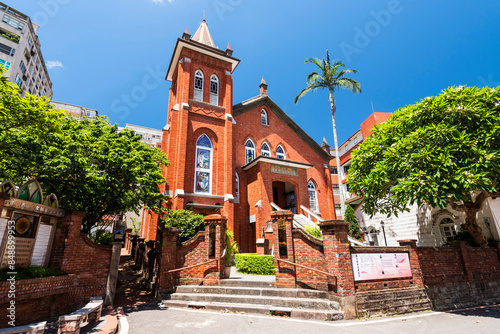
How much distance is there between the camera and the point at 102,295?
27.6 ft

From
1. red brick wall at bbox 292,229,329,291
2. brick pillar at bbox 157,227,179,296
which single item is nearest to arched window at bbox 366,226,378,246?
red brick wall at bbox 292,229,329,291

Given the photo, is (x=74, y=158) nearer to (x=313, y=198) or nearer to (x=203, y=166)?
(x=203, y=166)

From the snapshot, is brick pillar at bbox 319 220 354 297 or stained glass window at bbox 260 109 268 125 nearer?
brick pillar at bbox 319 220 354 297

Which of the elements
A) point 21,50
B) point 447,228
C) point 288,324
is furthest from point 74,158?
point 21,50

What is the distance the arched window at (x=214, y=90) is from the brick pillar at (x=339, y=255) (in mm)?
13779

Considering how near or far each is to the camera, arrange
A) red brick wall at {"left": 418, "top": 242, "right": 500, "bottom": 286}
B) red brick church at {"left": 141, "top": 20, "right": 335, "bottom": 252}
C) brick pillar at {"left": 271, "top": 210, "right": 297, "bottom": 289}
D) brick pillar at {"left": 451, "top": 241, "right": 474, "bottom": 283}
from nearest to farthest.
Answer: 1. brick pillar at {"left": 271, "top": 210, "right": 297, "bottom": 289}
2. red brick wall at {"left": 418, "top": 242, "right": 500, "bottom": 286}
3. brick pillar at {"left": 451, "top": 241, "right": 474, "bottom": 283}
4. red brick church at {"left": 141, "top": 20, "right": 335, "bottom": 252}

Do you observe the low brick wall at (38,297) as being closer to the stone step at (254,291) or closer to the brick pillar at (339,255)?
the stone step at (254,291)

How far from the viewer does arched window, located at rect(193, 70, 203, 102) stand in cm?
1834

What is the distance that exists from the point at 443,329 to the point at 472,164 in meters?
5.05

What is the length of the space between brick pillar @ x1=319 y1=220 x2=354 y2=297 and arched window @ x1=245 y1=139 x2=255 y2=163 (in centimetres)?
1190

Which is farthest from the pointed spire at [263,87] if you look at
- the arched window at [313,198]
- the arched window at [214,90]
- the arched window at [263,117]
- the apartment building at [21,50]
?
the apartment building at [21,50]

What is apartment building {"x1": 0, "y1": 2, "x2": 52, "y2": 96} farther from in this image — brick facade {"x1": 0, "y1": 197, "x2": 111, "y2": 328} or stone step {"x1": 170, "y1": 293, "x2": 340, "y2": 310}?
stone step {"x1": 170, "y1": 293, "x2": 340, "y2": 310}

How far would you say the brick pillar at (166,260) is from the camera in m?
9.41

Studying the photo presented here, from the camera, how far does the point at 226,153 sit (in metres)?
17.4
